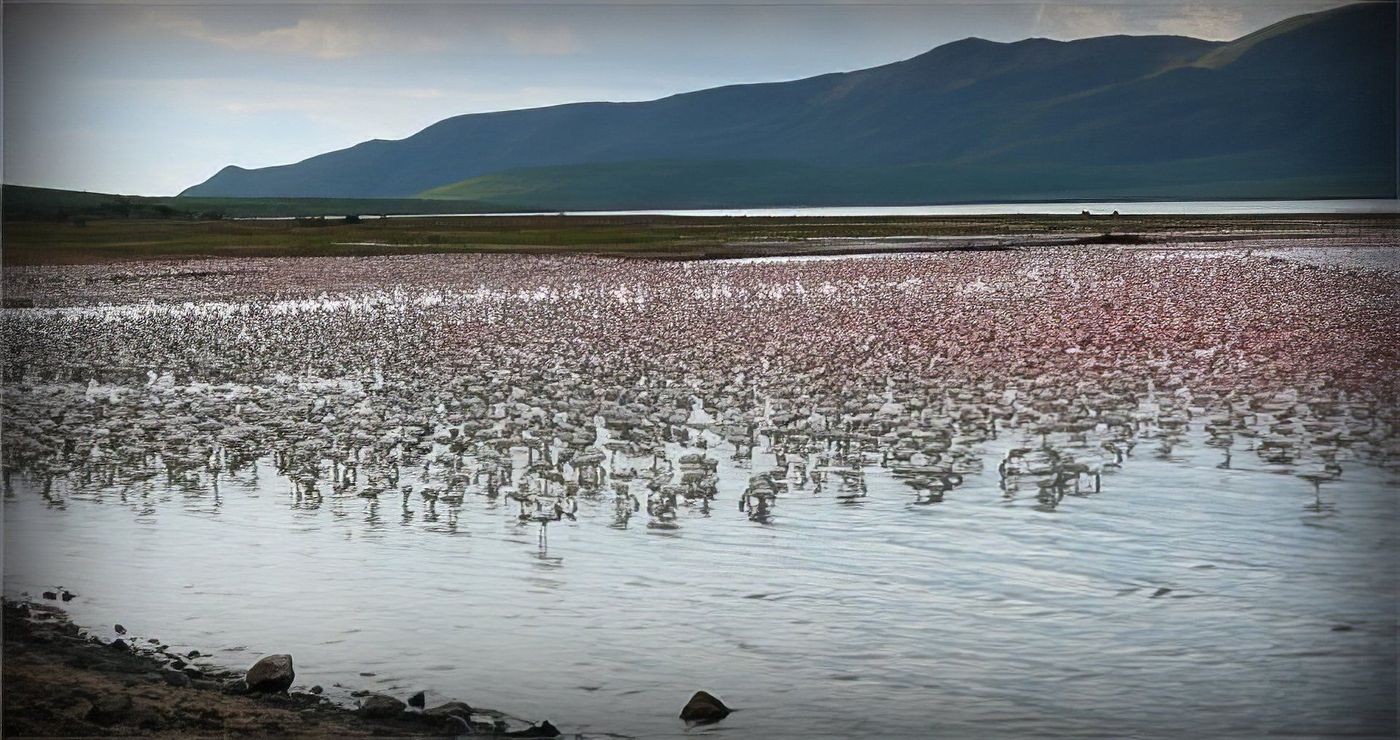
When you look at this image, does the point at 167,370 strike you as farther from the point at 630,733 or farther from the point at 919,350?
the point at 630,733

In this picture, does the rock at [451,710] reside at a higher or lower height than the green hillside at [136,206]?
lower

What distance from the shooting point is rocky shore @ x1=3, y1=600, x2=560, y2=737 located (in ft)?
28.5

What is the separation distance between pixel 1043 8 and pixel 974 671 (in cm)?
838

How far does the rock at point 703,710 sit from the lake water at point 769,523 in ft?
0.48

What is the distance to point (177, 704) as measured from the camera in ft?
29.7

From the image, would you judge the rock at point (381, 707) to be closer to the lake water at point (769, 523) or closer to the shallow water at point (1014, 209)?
the lake water at point (769, 523)

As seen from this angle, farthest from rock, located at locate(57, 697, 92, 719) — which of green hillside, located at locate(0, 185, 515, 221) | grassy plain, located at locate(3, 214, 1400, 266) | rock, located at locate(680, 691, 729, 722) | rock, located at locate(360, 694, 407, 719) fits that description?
grassy plain, located at locate(3, 214, 1400, 266)

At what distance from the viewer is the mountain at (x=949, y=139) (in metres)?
55.3

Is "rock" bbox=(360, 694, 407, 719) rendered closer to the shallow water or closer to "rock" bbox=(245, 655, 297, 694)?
"rock" bbox=(245, 655, 297, 694)


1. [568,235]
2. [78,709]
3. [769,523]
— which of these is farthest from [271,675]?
[568,235]

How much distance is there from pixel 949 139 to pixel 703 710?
129865 mm

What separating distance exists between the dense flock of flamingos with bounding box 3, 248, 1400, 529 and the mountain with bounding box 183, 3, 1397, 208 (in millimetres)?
5355

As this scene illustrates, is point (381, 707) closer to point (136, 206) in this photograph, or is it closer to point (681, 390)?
point (681, 390)

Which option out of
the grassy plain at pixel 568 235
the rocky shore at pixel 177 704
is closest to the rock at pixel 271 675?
the rocky shore at pixel 177 704
